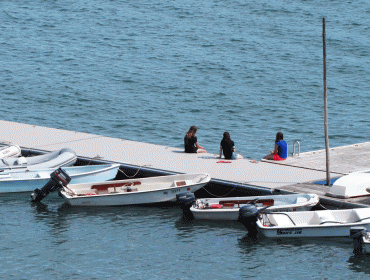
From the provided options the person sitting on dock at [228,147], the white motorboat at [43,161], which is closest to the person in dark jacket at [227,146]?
the person sitting on dock at [228,147]

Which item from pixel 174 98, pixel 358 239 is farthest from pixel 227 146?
pixel 174 98

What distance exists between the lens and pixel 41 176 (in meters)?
26.1

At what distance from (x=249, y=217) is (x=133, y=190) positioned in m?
5.08

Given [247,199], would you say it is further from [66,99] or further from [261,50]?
[261,50]

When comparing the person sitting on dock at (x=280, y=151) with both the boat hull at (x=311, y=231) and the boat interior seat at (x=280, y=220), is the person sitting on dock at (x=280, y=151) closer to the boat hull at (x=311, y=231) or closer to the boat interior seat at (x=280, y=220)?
the boat interior seat at (x=280, y=220)

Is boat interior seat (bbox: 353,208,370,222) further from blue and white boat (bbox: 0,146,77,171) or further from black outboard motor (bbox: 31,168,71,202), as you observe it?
blue and white boat (bbox: 0,146,77,171)

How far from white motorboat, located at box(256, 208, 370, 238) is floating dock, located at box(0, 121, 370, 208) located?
72 cm

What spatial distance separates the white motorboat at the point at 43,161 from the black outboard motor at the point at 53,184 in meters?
1.98

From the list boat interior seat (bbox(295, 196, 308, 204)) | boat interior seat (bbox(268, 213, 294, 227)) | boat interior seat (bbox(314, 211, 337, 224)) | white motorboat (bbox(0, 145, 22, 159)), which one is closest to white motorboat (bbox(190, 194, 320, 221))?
boat interior seat (bbox(295, 196, 308, 204))

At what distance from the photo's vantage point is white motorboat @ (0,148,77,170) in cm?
2652

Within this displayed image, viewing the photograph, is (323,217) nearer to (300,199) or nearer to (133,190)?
(300,199)

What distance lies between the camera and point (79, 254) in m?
20.2

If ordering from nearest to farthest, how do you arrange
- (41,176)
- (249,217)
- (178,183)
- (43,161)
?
(249,217) → (178,183) → (41,176) → (43,161)

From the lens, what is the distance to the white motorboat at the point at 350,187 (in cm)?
2216
